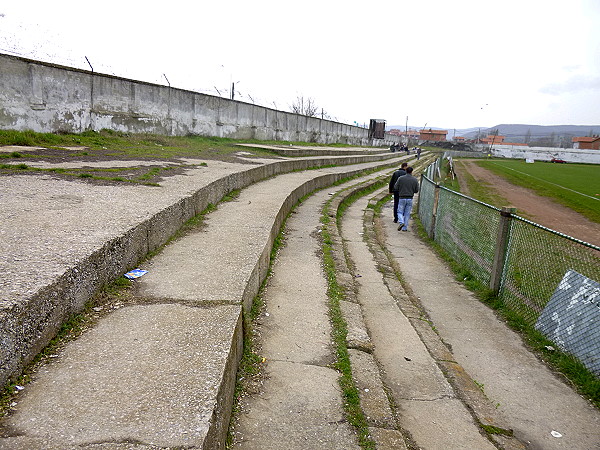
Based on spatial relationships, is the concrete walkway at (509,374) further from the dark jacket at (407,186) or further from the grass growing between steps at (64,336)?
→ the dark jacket at (407,186)

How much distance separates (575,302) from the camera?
5.12 meters

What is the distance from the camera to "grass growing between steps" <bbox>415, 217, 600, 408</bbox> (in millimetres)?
4564

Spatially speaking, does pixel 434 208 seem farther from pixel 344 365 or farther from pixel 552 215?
pixel 552 215

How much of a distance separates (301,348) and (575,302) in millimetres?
3377

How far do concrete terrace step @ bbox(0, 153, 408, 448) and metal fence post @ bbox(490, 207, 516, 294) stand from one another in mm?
4118

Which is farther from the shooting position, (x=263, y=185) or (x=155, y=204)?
(x=263, y=185)

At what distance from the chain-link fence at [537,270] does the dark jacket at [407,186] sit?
2686 mm

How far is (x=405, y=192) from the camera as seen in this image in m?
12.1

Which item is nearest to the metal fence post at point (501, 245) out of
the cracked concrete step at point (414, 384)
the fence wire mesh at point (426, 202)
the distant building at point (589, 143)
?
the cracked concrete step at point (414, 384)

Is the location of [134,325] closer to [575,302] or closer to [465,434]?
[465,434]

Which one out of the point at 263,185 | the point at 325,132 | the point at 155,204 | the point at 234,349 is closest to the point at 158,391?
the point at 234,349

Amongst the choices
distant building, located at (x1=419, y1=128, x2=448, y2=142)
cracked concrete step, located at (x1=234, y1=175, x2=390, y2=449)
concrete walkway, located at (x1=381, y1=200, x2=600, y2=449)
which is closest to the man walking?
concrete walkway, located at (x1=381, y1=200, x2=600, y2=449)

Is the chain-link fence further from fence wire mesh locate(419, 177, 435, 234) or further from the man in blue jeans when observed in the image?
the man in blue jeans

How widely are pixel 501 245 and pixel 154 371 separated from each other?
582cm
